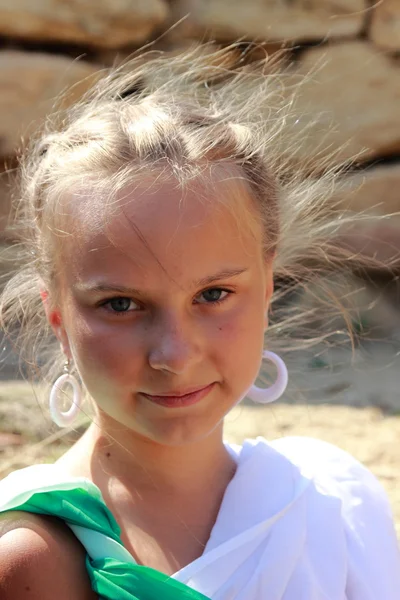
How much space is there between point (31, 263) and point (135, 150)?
35cm

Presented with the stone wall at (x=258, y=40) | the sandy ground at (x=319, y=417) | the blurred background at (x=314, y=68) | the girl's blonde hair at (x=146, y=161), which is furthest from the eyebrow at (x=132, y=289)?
the stone wall at (x=258, y=40)

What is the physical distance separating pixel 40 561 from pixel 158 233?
0.48 metres

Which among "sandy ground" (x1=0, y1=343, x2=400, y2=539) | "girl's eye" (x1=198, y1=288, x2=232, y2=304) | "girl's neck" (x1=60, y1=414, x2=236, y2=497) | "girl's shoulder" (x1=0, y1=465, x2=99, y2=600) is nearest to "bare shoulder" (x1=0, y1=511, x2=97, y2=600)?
"girl's shoulder" (x1=0, y1=465, x2=99, y2=600)

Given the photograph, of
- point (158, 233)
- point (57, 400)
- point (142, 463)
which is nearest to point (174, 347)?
point (158, 233)

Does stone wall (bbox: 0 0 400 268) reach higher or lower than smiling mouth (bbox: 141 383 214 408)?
lower

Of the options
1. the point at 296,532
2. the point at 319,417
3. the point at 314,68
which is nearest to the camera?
the point at 296,532

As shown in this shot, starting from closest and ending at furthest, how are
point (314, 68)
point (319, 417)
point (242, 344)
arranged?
point (242, 344) < point (319, 417) < point (314, 68)

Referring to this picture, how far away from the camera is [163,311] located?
4.36ft

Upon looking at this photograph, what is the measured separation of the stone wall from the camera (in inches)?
163

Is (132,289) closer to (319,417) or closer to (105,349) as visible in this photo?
(105,349)

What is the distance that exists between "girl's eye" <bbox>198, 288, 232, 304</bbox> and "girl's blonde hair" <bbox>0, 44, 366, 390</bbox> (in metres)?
0.17

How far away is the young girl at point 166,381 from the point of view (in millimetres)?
1312

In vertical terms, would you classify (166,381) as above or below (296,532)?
above

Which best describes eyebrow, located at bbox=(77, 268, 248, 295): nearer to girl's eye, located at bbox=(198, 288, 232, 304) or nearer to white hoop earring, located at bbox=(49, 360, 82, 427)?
girl's eye, located at bbox=(198, 288, 232, 304)
